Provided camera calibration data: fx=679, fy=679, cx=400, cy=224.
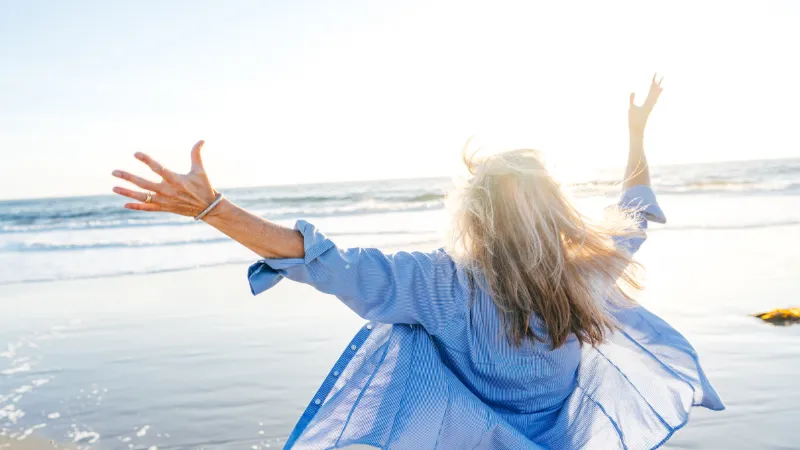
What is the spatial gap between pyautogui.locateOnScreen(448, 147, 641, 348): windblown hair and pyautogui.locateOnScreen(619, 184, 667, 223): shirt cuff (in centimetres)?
76

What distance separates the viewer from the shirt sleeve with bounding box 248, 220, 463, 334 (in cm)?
184

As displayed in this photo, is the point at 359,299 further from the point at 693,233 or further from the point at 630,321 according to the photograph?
the point at 693,233

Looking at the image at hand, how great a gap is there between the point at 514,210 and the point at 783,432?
110 inches

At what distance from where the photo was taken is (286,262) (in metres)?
1.82

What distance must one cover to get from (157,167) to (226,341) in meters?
4.56

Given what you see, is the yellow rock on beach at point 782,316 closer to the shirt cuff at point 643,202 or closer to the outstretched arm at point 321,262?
the shirt cuff at point 643,202

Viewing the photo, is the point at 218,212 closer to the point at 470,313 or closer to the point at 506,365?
the point at 470,313

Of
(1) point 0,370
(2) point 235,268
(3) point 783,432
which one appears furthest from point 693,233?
(1) point 0,370

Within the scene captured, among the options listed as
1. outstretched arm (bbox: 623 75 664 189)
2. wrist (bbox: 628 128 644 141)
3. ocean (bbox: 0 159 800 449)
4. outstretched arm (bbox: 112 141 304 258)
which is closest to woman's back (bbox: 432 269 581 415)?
ocean (bbox: 0 159 800 449)

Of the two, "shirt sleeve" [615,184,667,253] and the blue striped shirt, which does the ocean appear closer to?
"shirt sleeve" [615,184,667,253]

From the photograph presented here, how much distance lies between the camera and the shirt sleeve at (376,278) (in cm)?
184

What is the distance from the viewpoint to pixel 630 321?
2.54 m

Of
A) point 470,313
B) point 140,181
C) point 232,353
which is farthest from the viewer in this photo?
point 232,353

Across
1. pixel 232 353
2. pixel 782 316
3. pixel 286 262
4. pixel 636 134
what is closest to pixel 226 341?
pixel 232 353
